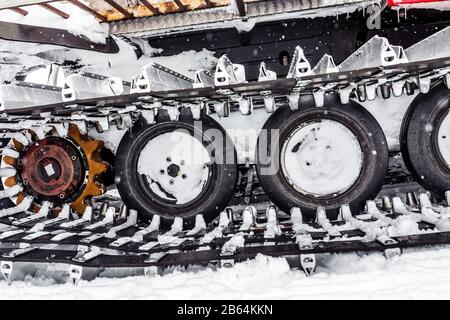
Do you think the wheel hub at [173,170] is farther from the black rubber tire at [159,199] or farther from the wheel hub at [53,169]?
the wheel hub at [53,169]

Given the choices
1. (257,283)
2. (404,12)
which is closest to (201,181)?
(257,283)

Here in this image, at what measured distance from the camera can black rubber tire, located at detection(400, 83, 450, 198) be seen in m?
3.12

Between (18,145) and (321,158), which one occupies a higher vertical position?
(18,145)

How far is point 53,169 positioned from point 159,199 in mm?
1013

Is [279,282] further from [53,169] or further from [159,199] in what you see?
[53,169]

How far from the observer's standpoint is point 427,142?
10.4 feet

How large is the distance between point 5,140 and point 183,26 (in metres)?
1.89

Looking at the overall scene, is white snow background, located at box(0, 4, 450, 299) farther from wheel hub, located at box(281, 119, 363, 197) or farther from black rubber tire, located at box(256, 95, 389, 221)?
wheel hub, located at box(281, 119, 363, 197)

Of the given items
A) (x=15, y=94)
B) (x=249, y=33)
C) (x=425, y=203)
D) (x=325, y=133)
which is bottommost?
(x=425, y=203)

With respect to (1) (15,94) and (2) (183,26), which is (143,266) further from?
(2) (183,26)

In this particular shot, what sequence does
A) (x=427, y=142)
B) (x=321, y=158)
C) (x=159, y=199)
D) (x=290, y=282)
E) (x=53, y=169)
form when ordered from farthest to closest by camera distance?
1. (x=53, y=169)
2. (x=159, y=199)
3. (x=321, y=158)
4. (x=427, y=142)
5. (x=290, y=282)

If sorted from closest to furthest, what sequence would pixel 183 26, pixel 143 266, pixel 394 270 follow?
pixel 394 270, pixel 143 266, pixel 183 26

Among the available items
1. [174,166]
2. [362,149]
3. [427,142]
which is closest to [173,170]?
[174,166]
